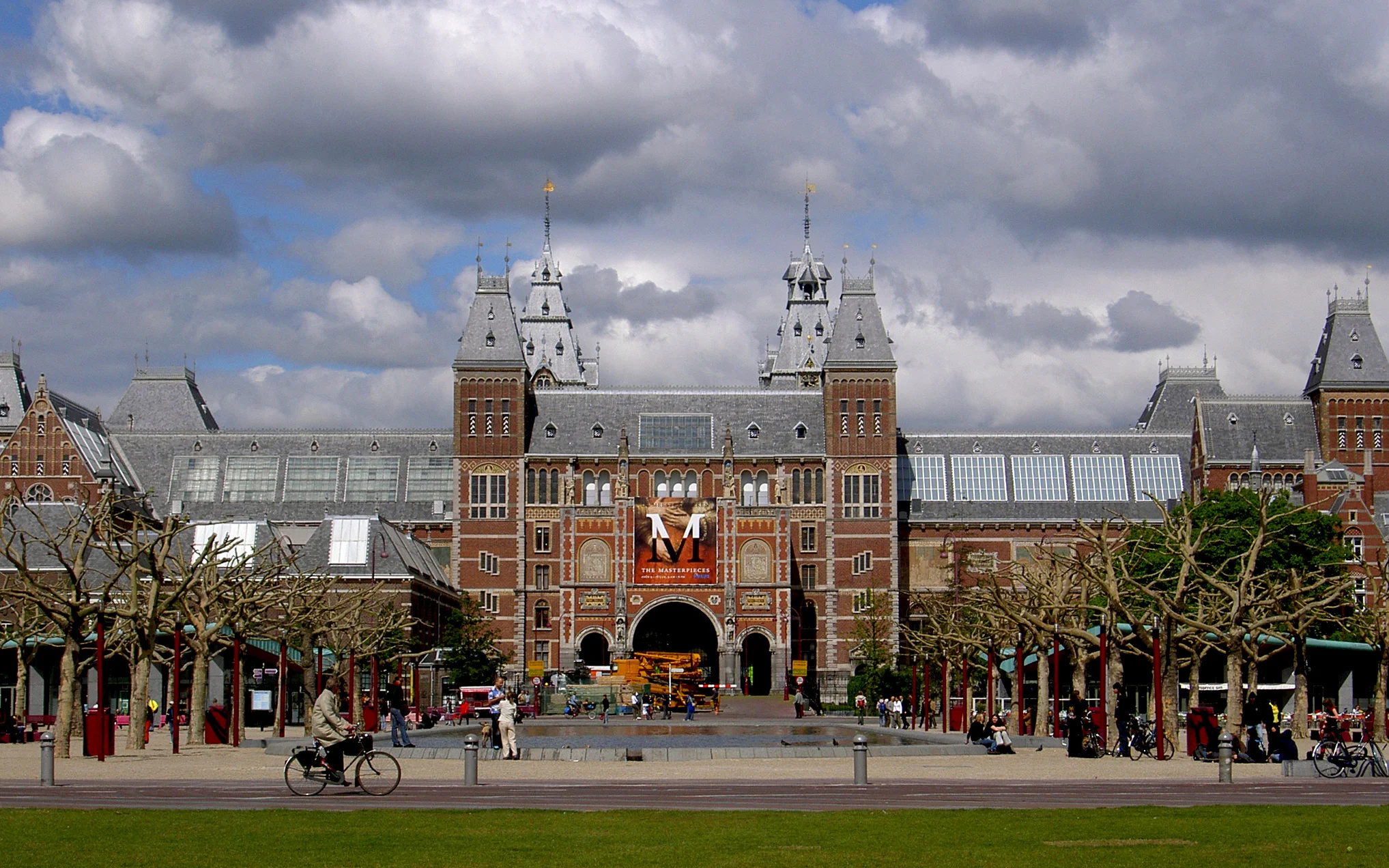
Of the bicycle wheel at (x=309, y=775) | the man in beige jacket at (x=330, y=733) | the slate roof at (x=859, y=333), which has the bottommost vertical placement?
the bicycle wheel at (x=309, y=775)

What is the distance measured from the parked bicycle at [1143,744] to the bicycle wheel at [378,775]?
19.4 meters

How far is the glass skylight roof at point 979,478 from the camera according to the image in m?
133

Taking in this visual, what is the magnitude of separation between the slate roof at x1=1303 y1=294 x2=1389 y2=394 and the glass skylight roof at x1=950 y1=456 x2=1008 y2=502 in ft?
79.3

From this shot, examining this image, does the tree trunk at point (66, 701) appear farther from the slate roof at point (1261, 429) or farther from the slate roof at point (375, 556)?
the slate roof at point (1261, 429)

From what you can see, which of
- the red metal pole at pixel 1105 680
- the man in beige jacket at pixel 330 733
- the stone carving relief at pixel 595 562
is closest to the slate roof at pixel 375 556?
the stone carving relief at pixel 595 562

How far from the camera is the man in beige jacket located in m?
31.5

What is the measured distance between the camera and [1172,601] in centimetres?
5034

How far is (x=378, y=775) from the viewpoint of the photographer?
114 ft

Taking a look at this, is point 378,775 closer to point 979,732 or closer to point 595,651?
point 979,732

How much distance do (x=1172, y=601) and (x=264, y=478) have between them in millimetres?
93732

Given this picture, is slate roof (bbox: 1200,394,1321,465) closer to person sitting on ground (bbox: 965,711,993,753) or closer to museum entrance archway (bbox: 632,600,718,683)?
museum entrance archway (bbox: 632,600,718,683)

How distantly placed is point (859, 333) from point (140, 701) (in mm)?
84773

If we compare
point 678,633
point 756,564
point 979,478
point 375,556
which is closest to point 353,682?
point 375,556

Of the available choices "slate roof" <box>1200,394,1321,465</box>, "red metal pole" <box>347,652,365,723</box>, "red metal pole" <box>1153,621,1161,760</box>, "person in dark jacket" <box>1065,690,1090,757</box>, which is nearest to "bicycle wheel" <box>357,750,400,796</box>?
"person in dark jacket" <box>1065,690,1090,757</box>
